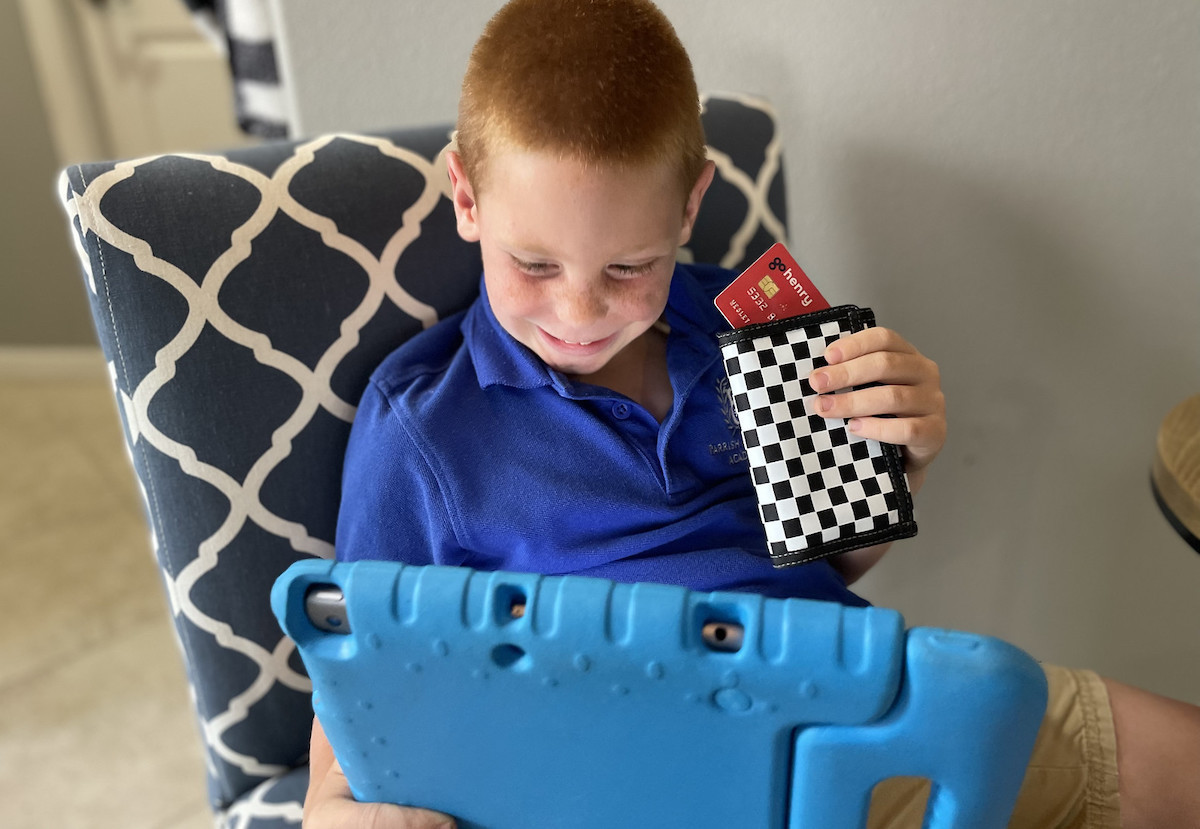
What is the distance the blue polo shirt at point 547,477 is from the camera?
0.74 metres

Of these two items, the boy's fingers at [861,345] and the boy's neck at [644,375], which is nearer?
the boy's fingers at [861,345]

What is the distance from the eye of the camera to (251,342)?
78cm

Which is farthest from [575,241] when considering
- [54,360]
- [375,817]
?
[54,360]

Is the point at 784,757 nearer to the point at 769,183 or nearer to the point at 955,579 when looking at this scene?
the point at 769,183

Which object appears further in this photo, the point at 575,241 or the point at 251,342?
the point at 251,342

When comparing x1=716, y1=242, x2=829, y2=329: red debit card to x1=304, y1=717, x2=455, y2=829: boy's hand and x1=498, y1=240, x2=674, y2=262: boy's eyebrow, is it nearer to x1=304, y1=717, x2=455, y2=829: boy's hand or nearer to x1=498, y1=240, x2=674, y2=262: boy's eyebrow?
x1=498, y1=240, x2=674, y2=262: boy's eyebrow

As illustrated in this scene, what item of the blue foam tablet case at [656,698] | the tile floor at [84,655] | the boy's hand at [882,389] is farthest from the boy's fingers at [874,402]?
the tile floor at [84,655]

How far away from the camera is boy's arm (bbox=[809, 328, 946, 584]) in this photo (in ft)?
2.27

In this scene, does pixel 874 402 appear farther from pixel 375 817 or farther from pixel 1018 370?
pixel 1018 370

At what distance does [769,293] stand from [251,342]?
0.41m

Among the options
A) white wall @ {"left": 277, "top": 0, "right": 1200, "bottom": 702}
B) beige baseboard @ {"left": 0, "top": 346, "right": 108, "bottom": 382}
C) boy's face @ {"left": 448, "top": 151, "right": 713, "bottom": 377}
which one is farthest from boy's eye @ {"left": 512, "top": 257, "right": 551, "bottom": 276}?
beige baseboard @ {"left": 0, "top": 346, "right": 108, "bottom": 382}

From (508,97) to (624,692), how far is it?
15.0 inches

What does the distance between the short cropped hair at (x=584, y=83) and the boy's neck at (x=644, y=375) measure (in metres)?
0.21

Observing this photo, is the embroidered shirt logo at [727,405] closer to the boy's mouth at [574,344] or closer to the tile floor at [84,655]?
the boy's mouth at [574,344]
